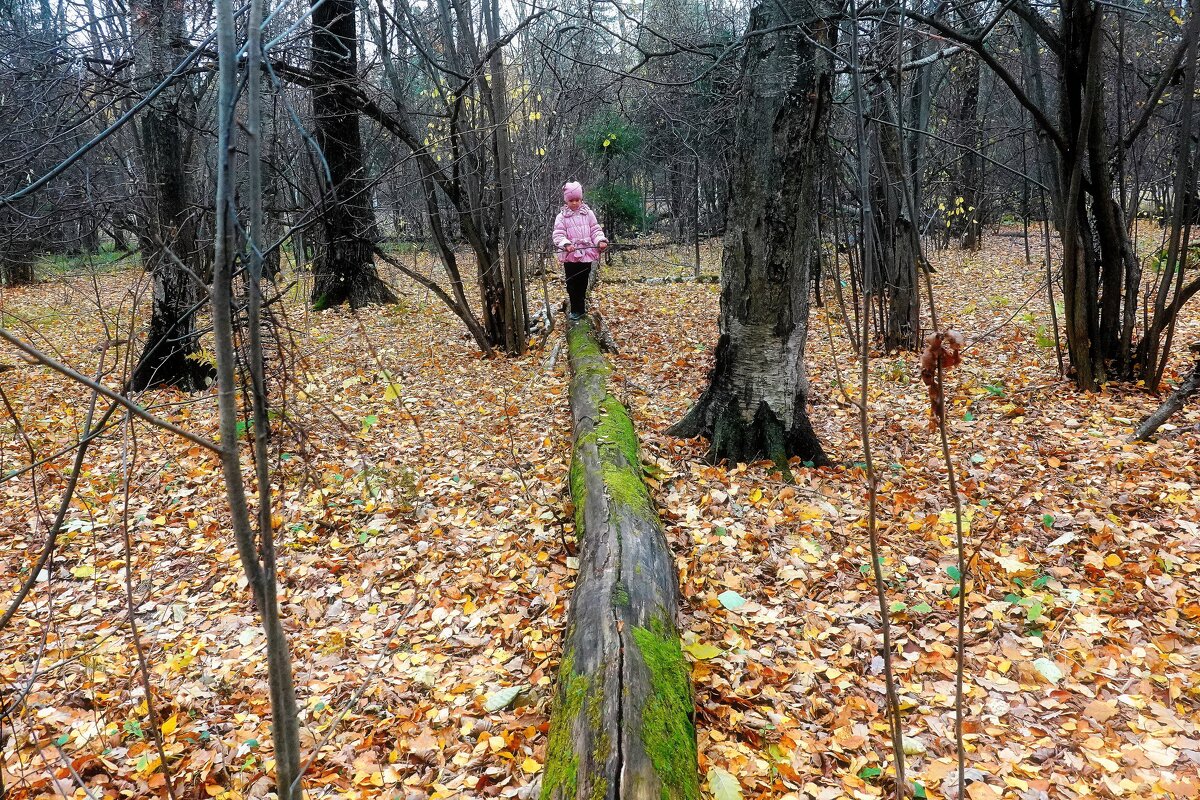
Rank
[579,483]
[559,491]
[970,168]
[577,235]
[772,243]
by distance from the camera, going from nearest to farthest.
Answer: [579,483]
[772,243]
[559,491]
[577,235]
[970,168]

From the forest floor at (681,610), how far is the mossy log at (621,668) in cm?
27

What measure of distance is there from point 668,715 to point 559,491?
96.6 inches

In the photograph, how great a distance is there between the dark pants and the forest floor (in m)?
2.44

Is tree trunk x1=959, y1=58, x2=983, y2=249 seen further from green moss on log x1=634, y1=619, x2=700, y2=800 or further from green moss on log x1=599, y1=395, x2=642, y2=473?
green moss on log x1=634, y1=619, x2=700, y2=800

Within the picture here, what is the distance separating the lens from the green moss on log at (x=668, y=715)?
1.92 meters

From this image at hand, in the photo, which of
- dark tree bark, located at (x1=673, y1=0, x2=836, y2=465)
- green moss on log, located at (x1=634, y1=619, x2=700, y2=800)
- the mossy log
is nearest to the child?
dark tree bark, located at (x1=673, y1=0, x2=836, y2=465)

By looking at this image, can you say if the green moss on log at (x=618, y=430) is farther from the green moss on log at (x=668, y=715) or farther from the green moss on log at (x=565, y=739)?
the green moss on log at (x=565, y=739)

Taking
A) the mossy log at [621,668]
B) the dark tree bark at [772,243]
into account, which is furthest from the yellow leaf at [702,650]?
the dark tree bark at [772,243]

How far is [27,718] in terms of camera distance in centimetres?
258

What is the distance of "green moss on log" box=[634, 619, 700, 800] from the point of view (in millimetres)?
1915

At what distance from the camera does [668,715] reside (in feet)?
6.99

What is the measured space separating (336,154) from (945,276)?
10647 millimetres

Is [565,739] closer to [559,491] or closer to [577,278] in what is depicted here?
[559,491]

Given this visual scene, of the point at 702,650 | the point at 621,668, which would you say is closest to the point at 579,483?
the point at 702,650
